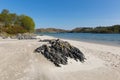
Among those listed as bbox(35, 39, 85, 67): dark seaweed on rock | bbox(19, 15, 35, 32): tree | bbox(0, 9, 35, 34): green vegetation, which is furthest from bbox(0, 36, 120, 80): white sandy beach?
bbox(19, 15, 35, 32): tree

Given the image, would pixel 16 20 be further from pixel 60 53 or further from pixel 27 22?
pixel 60 53

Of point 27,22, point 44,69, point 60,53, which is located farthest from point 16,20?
point 44,69

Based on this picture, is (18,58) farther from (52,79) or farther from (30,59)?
(52,79)

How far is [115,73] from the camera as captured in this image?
9.30m

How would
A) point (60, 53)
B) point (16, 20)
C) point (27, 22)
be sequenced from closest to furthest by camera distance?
point (60, 53) → point (27, 22) → point (16, 20)

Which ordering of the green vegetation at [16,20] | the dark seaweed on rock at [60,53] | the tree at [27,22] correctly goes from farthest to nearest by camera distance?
the tree at [27,22], the green vegetation at [16,20], the dark seaweed on rock at [60,53]

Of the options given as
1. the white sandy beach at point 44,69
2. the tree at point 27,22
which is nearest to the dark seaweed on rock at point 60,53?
the white sandy beach at point 44,69

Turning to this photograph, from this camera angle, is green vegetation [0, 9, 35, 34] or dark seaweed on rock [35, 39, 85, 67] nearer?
dark seaweed on rock [35, 39, 85, 67]

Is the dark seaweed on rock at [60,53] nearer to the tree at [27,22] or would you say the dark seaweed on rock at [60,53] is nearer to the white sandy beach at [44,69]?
the white sandy beach at [44,69]

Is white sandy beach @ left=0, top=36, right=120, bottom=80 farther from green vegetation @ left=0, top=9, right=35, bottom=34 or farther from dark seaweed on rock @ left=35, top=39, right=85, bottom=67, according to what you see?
green vegetation @ left=0, top=9, right=35, bottom=34

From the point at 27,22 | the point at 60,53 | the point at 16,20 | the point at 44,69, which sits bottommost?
the point at 44,69

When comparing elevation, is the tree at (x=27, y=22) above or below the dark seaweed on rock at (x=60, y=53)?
above

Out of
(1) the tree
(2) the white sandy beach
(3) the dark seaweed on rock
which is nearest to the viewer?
(2) the white sandy beach

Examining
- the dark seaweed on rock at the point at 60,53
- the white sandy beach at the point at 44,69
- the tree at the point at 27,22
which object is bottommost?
the white sandy beach at the point at 44,69
